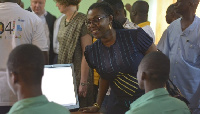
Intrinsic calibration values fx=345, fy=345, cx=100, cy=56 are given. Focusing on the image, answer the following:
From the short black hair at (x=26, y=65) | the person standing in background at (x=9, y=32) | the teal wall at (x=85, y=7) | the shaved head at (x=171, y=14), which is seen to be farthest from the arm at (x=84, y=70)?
the teal wall at (x=85, y=7)

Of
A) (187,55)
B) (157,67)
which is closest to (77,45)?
(187,55)

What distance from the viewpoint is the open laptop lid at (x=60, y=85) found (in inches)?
102

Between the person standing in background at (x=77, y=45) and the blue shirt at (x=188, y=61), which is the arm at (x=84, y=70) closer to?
the person standing in background at (x=77, y=45)

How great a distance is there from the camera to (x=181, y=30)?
321 cm

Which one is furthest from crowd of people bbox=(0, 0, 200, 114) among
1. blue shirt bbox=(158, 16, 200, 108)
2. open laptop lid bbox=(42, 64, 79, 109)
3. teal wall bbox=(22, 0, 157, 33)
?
teal wall bbox=(22, 0, 157, 33)

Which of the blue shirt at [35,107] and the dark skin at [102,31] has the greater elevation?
the dark skin at [102,31]

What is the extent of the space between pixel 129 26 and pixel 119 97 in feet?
3.63

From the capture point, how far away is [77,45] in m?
3.22

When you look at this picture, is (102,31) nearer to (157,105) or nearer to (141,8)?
(157,105)

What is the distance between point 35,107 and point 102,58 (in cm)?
117

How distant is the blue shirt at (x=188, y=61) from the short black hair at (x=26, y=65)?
1827mm

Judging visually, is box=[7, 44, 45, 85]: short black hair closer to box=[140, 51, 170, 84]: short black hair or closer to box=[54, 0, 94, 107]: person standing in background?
box=[140, 51, 170, 84]: short black hair

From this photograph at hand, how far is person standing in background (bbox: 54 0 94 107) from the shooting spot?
3148mm

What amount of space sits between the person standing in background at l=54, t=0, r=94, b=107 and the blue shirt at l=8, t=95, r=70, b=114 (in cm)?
153
